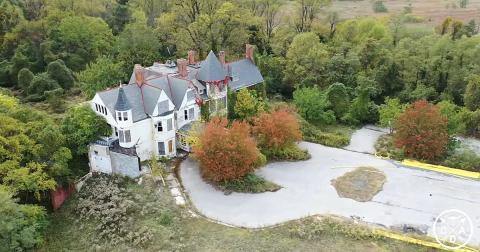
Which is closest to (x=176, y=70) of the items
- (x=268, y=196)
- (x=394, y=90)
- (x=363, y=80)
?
(x=268, y=196)

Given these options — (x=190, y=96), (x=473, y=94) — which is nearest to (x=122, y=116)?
(x=190, y=96)

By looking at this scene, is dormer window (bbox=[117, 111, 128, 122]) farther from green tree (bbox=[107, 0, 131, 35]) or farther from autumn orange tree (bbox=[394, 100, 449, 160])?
green tree (bbox=[107, 0, 131, 35])

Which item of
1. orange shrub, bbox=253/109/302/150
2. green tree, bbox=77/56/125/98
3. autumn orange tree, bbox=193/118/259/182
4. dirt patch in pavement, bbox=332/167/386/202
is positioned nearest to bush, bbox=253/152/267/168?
autumn orange tree, bbox=193/118/259/182

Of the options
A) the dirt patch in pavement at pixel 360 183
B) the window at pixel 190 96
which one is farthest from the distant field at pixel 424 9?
the dirt patch in pavement at pixel 360 183

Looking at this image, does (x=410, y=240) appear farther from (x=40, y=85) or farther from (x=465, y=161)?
(x=40, y=85)

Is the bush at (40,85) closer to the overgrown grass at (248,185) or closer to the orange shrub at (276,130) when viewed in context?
the orange shrub at (276,130)

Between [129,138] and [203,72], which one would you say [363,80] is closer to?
[203,72]
